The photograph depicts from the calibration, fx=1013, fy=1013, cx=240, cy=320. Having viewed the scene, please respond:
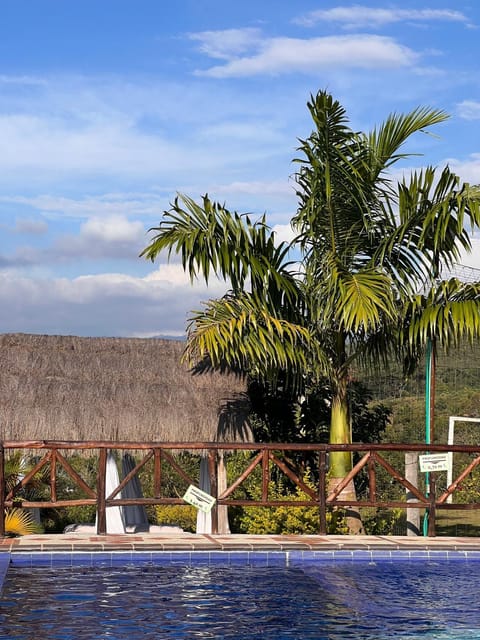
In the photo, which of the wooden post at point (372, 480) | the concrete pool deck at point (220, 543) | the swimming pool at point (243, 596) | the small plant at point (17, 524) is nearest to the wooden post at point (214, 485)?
the concrete pool deck at point (220, 543)

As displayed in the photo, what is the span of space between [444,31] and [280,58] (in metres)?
2.31

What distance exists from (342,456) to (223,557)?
2.71 metres

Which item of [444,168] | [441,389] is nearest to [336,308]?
[444,168]

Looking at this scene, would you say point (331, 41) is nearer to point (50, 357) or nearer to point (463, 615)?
point (50, 357)

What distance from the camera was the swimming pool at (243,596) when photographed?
7398 mm

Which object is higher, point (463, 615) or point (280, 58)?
point (280, 58)

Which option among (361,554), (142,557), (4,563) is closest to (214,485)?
(142,557)

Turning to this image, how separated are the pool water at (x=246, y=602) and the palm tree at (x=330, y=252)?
296 centimetres

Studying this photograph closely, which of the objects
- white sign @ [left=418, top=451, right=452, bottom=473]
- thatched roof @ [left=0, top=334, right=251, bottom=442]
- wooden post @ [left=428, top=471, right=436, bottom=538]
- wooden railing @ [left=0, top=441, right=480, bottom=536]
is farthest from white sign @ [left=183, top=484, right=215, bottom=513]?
wooden post @ [left=428, top=471, right=436, bottom=538]

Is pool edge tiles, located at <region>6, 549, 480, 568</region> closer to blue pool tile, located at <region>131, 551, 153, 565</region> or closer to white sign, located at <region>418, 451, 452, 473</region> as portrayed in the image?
blue pool tile, located at <region>131, 551, 153, 565</region>

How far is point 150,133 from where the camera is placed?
45.8 ft

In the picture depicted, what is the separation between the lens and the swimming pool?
740cm

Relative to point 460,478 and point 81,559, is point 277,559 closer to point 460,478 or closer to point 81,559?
point 81,559

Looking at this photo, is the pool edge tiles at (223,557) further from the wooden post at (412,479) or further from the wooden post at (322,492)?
the wooden post at (412,479)
